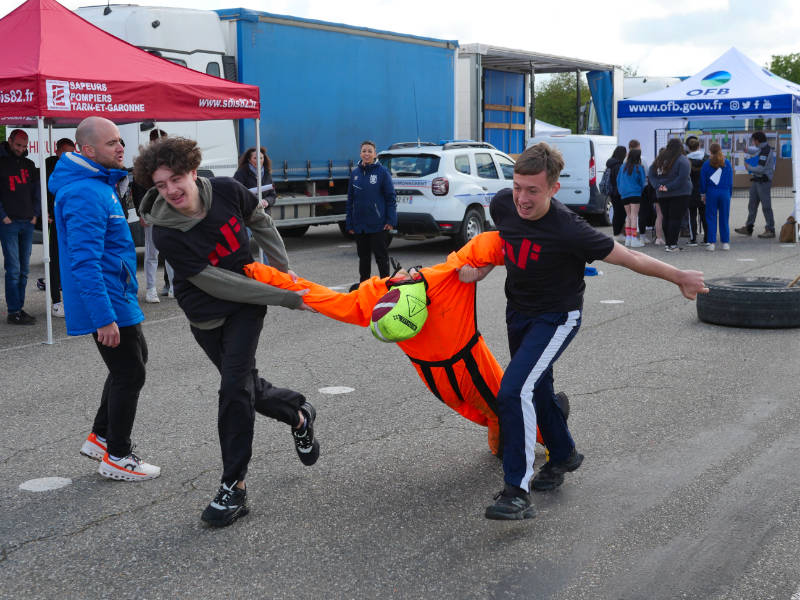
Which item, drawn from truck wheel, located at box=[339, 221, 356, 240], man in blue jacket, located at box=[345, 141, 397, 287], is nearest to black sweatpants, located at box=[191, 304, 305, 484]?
man in blue jacket, located at box=[345, 141, 397, 287]

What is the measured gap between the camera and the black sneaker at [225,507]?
417 centimetres

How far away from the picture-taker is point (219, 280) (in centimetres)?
413

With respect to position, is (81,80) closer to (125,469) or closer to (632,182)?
(125,469)

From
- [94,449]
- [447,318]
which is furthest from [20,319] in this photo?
[447,318]

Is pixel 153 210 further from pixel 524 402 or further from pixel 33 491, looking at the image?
pixel 524 402

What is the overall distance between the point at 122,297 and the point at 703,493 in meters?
3.05

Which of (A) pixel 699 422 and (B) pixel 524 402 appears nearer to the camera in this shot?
(B) pixel 524 402

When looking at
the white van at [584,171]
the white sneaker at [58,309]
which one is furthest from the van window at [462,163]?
the white sneaker at [58,309]

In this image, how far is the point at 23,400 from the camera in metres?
6.49

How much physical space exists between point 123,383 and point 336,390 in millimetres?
2124

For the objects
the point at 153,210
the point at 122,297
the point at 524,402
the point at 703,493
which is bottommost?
the point at 703,493

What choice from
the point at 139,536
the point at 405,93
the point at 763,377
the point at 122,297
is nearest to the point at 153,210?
the point at 122,297

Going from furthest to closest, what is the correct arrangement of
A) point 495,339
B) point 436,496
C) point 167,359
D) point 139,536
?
1. point 495,339
2. point 167,359
3. point 436,496
4. point 139,536

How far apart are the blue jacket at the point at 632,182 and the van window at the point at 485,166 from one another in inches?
84.9
